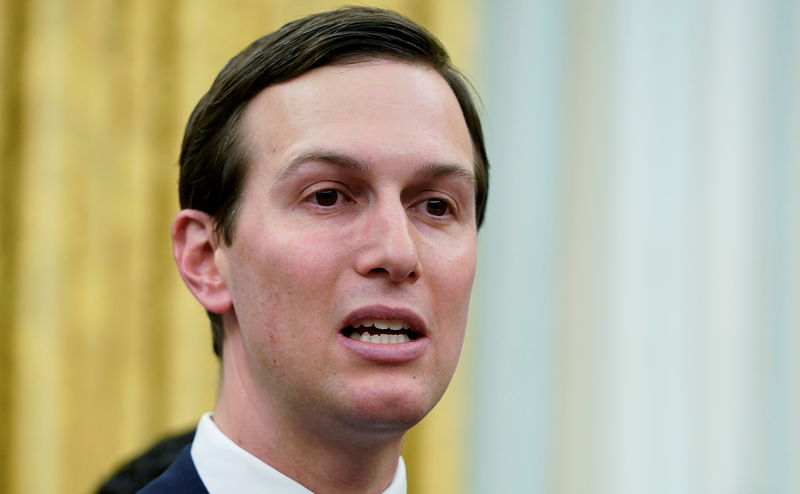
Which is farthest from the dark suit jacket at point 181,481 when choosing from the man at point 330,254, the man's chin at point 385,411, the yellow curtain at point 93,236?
the yellow curtain at point 93,236

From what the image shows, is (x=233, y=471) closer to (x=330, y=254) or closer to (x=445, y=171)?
(x=330, y=254)

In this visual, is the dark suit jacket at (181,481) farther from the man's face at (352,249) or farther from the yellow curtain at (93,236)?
the yellow curtain at (93,236)

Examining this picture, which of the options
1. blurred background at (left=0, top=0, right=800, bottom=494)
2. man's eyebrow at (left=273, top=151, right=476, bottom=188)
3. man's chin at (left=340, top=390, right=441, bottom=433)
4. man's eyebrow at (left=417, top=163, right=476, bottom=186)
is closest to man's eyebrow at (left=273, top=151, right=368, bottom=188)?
man's eyebrow at (left=273, top=151, right=476, bottom=188)

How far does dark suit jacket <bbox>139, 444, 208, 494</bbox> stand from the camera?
4.72ft

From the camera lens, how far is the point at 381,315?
134 centimetres

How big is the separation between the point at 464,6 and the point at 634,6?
680 mm

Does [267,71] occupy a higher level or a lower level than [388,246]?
higher

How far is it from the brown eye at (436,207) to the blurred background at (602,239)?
5.90 feet

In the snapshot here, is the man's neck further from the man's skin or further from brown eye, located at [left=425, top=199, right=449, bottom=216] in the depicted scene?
brown eye, located at [left=425, top=199, right=449, bottom=216]

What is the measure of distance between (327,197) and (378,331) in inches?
8.6

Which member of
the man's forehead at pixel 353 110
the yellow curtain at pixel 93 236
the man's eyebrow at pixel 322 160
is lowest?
the yellow curtain at pixel 93 236

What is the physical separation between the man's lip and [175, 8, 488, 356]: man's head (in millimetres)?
279

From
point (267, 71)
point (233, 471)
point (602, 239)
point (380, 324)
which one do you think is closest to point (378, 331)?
point (380, 324)

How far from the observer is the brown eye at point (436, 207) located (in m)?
1.48
